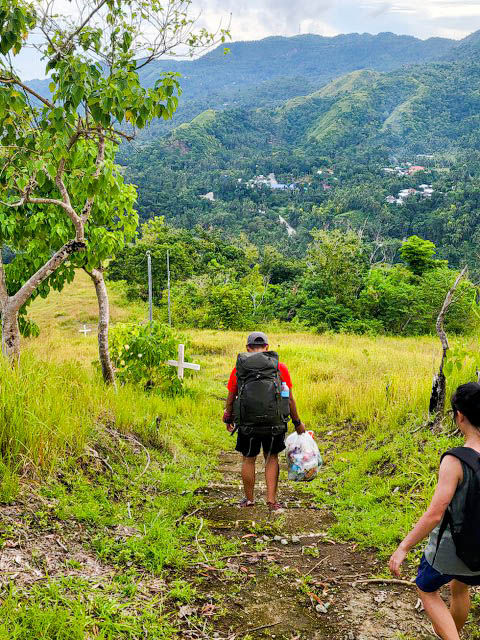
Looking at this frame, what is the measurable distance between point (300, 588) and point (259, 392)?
158 centimetres

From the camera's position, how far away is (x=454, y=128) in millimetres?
169375

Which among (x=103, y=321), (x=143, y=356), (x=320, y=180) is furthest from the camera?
(x=320, y=180)

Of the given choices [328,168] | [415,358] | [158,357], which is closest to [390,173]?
[328,168]

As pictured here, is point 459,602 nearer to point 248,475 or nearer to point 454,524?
point 454,524

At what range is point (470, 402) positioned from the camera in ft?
7.65

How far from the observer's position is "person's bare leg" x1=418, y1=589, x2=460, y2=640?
94.1 inches

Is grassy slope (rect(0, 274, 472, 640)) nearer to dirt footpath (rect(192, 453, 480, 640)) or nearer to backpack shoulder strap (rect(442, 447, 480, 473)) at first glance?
dirt footpath (rect(192, 453, 480, 640))

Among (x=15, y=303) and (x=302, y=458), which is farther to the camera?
→ (x=15, y=303)

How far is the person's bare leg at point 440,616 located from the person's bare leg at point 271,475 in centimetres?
214

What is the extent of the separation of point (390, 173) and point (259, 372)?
4848 inches

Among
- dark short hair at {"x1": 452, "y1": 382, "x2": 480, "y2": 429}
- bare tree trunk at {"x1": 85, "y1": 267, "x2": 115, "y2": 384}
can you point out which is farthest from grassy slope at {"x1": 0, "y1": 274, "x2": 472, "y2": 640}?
dark short hair at {"x1": 452, "y1": 382, "x2": 480, "y2": 429}

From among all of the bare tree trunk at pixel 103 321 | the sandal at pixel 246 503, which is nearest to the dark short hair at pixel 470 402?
the sandal at pixel 246 503

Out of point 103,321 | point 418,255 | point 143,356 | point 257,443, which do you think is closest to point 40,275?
point 103,321

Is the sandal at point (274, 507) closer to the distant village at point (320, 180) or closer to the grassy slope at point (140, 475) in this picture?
the grassy slope at point (140, 475)
